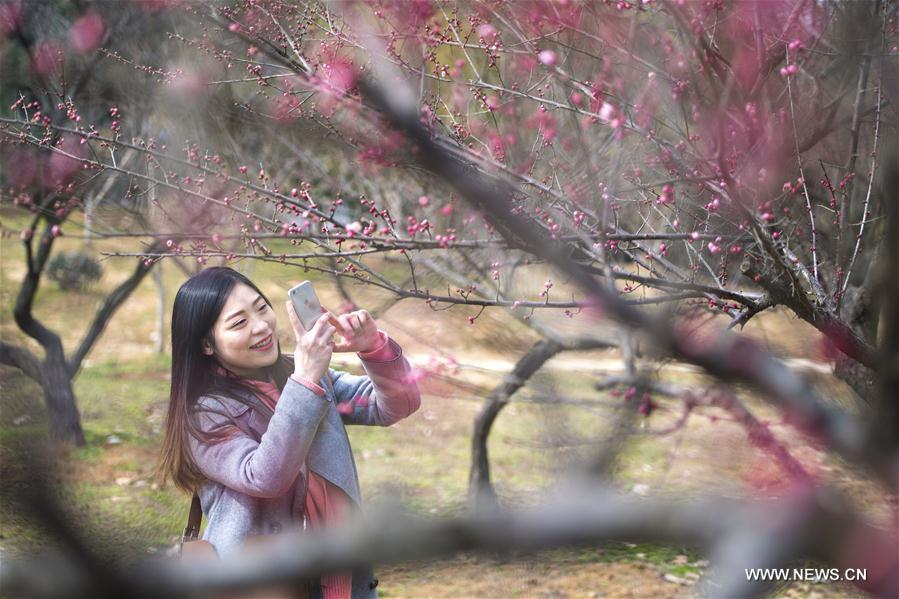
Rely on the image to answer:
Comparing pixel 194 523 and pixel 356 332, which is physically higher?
pixel 356 332

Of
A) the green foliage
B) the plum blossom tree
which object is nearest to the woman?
the plum blossom tree

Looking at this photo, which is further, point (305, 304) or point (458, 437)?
point (458, 437)

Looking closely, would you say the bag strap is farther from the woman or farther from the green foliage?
the green foliage

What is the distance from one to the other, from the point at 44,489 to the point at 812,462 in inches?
31.0

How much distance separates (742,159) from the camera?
1.05m

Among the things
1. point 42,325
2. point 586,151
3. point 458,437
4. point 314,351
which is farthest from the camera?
point 42,325

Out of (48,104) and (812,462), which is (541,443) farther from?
(48,104)

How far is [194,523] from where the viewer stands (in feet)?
3.28

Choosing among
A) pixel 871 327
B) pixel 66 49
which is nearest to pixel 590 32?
pixel 871 327

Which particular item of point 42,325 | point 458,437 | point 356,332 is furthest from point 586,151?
point 42,325

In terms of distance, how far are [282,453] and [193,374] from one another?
0.19 metres

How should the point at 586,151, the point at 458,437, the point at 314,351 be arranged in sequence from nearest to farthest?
1. the point at 586,151
2. the point at 314,351
3. the point at 458,437

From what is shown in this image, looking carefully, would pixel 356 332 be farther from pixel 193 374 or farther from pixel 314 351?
pixel 193 374

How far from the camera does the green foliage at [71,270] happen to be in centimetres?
225
